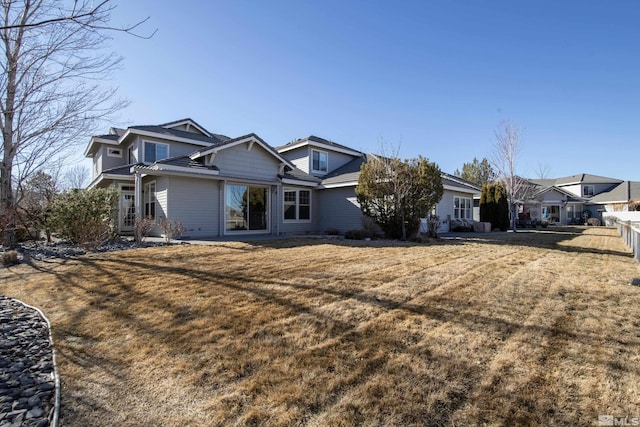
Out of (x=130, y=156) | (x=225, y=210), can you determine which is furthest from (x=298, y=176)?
(x=130, y=156)

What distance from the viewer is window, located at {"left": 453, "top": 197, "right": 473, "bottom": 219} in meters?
20.5

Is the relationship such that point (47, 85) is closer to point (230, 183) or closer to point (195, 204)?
point (195, 204)

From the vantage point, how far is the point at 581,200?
38500 mm

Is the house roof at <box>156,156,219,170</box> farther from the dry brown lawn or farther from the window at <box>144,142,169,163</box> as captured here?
the dry brown lawn

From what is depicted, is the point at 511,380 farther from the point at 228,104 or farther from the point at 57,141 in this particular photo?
the point at 228,104

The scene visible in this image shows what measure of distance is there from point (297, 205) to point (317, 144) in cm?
468

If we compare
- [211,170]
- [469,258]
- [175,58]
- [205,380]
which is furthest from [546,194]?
[205,380]

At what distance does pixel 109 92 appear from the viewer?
866 centimetres

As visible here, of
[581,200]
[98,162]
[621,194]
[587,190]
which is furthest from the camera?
[587,190]

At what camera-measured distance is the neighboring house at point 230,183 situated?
44.1 feet

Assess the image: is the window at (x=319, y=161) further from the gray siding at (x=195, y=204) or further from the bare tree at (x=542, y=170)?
the bare tree at (x=542, y=170)

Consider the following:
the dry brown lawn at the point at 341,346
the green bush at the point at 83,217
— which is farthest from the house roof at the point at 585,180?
the green bush at the point at 83,217

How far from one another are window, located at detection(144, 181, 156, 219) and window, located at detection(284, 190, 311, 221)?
6135 millimetres

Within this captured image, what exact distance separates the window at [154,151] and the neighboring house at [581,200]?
34.7 m
